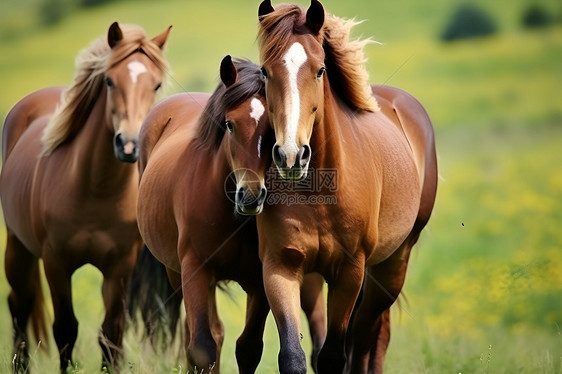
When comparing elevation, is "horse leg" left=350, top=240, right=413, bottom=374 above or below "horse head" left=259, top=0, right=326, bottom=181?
below

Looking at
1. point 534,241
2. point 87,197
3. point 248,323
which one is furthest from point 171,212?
point 534,241

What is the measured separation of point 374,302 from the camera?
628 centimetres

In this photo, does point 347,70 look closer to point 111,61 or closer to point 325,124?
point 325,124

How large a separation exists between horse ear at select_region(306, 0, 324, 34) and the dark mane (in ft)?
1.54

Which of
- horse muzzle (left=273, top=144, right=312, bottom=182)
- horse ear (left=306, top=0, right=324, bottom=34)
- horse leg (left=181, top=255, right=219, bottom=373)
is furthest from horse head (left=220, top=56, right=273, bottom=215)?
horse leg (left=181, top=255, right=219, bottom=373)

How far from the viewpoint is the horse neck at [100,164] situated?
6.52 m

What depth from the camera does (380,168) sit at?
5.22 m

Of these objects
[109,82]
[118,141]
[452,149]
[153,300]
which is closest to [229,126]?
[118,141]

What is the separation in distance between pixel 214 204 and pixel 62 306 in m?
2.11

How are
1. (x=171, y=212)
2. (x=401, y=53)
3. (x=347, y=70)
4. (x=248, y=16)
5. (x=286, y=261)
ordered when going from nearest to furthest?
1. (x=286, y=261)
2. (x=347, y=70)
3. (x=171, y=212)
4. (x=401, y=53)
5. (x=248, y=16)

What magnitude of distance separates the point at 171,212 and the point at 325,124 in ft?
4.37

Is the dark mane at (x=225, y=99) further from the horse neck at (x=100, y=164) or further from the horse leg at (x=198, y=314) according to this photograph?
the horse neck at (x=100, y=164)

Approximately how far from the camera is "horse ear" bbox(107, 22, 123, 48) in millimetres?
6629

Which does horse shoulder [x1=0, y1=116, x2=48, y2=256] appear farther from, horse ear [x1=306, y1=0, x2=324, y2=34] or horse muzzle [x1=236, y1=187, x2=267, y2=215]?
horse ear [x1=306, y1=0, x2=324, y2=34]
